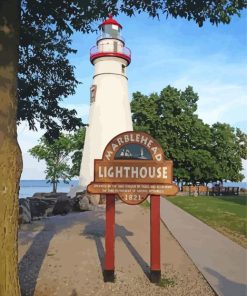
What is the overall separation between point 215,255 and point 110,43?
24.2 meters

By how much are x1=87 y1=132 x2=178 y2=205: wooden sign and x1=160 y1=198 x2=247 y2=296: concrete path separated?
2.07 metres

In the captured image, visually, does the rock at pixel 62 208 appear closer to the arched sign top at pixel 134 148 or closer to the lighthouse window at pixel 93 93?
the lighthouse window at pixel 93 93

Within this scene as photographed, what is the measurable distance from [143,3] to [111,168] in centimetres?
348

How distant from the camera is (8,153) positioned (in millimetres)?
5883

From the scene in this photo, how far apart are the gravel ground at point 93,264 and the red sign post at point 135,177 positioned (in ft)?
2.41

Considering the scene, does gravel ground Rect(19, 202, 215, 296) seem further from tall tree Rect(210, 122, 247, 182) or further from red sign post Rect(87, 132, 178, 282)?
tall tree Rect(210, 122, 247, 182)

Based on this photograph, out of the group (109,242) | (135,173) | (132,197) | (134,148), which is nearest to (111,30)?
(134,148)

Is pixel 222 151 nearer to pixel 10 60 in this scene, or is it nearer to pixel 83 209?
pixel 83 209

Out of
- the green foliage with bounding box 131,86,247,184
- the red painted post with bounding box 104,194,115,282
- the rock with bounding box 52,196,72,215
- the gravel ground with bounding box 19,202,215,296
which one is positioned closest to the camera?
the gravel ground with bounding box 19,202,215,296

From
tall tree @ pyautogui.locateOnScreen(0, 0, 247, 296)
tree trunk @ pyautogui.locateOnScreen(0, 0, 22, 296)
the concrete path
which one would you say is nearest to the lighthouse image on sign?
the concrete path

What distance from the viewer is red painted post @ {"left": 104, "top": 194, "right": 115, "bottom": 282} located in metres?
8.77

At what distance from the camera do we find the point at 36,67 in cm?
1208

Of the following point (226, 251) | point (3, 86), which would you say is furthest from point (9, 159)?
point (226, 251)

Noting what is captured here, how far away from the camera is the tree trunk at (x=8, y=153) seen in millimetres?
5840
